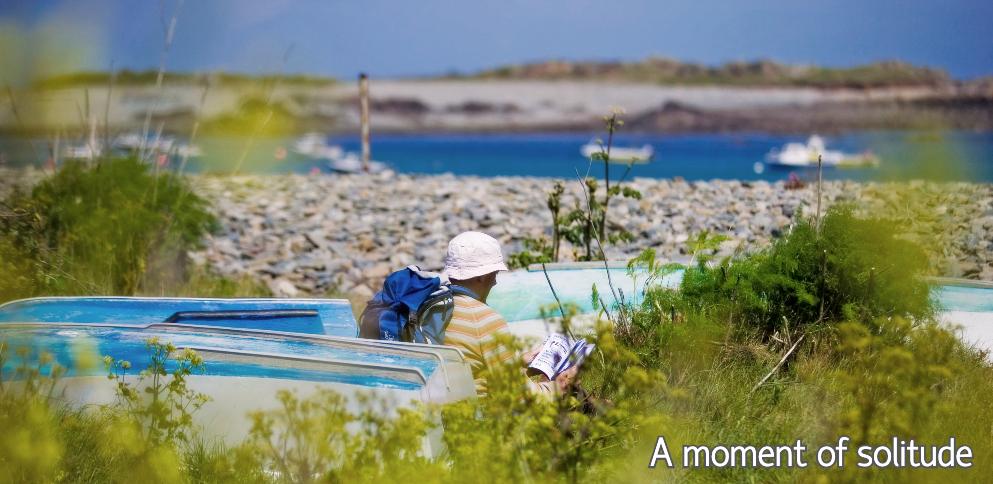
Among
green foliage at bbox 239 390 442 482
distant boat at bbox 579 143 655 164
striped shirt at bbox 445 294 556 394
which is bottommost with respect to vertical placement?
green foliage at bbox 239 390 442 482

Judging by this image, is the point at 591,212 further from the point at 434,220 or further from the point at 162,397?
the point at 434,220

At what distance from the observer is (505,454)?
2.07 meters

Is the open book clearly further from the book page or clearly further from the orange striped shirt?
the orange striped shirt

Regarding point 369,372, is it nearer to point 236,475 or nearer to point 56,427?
point 236,475

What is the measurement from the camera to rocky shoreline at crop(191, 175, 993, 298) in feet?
21.9

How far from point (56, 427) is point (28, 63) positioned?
0.94 m

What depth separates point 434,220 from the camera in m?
8.95

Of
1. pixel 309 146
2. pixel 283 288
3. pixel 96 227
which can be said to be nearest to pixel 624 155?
pixel 309 146

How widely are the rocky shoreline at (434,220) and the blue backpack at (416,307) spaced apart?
84.3 inches

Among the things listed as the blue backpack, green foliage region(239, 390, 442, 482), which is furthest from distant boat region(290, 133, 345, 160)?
green foliage region(239, 390, 442, 482)

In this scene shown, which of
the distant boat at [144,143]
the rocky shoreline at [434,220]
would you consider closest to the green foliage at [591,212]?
the rocky shoreline at [434,220]

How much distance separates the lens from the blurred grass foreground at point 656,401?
2.20 meters

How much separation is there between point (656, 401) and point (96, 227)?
3182 mm

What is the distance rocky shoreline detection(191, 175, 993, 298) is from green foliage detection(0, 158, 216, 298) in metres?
0.94
